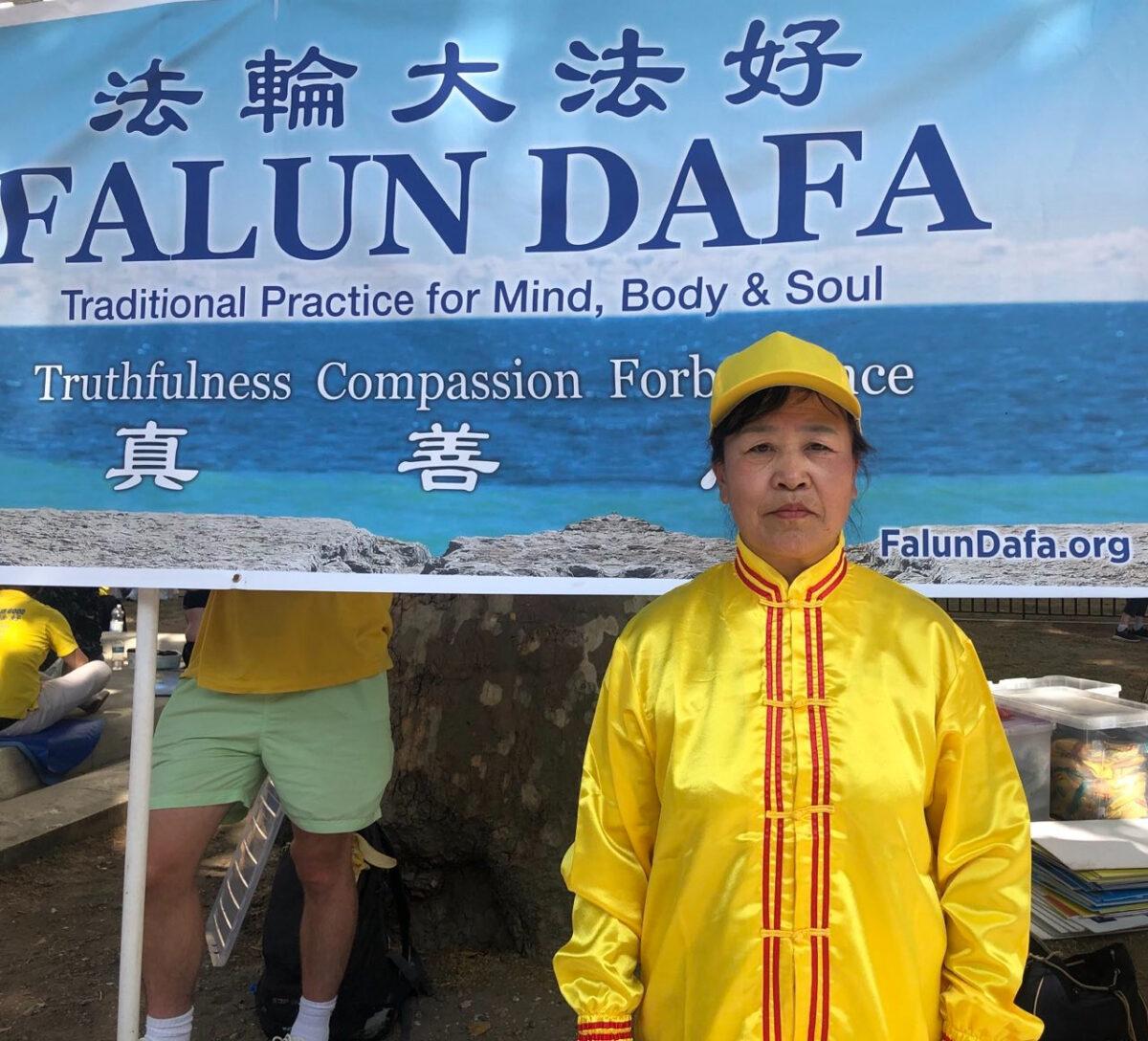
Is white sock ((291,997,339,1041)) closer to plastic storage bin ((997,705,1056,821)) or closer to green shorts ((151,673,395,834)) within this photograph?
green shorts ((151,673,395,834))

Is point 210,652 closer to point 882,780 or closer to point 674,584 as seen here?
point 674,584

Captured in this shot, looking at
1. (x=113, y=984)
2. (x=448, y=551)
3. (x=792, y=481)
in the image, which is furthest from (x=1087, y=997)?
(x=113, y=984)

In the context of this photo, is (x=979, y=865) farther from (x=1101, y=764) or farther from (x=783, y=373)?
(x=1101, y=764)

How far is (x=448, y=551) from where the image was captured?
6.76 feet

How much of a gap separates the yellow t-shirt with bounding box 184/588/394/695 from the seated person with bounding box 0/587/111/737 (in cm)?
295

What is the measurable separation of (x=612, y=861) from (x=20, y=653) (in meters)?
4.55

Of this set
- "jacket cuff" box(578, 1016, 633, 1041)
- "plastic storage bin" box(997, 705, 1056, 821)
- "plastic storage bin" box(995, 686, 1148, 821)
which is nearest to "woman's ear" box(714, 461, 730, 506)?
"jacket cuff" box(578, 1016, 633, 1041)

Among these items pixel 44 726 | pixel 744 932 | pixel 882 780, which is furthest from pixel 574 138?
pixel 44 726

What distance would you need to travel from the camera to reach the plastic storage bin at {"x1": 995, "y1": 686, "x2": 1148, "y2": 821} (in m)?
2.58

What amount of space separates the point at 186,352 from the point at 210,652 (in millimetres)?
842

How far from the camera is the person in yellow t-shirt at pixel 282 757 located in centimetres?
245

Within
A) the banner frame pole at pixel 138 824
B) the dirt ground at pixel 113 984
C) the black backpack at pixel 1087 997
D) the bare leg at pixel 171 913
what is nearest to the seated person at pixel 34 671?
the dirt ground at pixel 113 984

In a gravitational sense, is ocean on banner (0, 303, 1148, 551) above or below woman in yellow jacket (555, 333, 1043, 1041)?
above

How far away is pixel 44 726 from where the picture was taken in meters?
5.27
